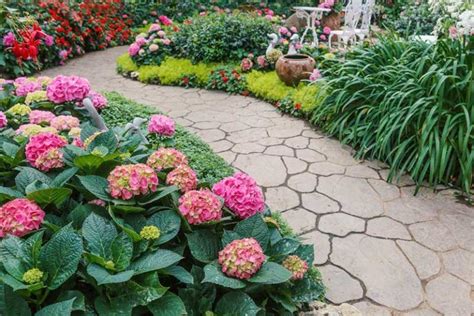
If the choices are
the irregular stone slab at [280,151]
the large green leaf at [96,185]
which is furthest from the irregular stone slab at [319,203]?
the large green leaf at [96,185]

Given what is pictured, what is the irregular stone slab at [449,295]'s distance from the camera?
190 centimetres

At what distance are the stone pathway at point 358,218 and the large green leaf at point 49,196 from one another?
4.32ft

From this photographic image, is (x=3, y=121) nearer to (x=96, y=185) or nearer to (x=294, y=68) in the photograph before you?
(x=96, y=185)

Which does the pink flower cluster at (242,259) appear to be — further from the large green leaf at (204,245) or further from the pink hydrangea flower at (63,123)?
the pink hydrangea flower at (63,123)

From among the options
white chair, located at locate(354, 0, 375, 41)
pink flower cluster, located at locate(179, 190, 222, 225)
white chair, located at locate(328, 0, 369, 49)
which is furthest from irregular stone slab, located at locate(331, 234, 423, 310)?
white chair, located at locate(354, 0, 375, 41)

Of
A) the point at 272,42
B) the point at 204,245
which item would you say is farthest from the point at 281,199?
the point at 272,42

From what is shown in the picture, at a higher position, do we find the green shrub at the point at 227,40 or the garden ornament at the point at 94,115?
the garden ornament at the point at 94,115

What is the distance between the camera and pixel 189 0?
10.1 metres

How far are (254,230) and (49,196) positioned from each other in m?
0.70

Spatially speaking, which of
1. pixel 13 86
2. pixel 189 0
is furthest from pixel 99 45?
pixel 13 86

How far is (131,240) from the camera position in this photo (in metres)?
1.26

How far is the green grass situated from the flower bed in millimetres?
676

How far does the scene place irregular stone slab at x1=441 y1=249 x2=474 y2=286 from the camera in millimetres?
2105

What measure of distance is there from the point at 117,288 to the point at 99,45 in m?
7.72
